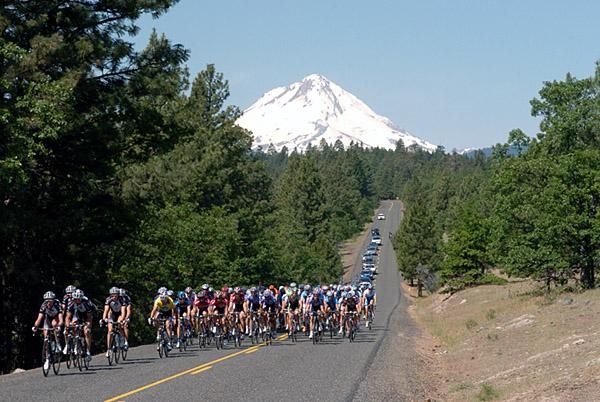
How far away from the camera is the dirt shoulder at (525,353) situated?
1681cm

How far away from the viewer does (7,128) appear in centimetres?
2430

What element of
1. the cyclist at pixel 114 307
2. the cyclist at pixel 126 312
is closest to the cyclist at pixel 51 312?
the cyclist at pixel 114 307

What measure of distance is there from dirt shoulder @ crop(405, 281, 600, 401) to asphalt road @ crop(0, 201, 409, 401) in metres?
2.55

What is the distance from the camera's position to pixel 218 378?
18.9 metres

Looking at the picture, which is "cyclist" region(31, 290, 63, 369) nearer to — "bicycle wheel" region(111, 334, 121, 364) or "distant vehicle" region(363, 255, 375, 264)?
"bicycle wheel" region(111, 334, 121, 364)

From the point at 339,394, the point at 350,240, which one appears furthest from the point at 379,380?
the point at 350,240

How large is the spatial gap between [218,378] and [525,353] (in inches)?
436

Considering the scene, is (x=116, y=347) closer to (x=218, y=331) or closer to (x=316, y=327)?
(x=218, y=331)

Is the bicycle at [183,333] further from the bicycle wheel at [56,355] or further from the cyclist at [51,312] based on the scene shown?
the bicycle wheel at [56,355]

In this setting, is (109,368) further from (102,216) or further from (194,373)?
(102,216)

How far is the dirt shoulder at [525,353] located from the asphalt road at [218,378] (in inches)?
100

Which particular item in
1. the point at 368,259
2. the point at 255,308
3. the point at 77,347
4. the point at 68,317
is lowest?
the point at 77,347

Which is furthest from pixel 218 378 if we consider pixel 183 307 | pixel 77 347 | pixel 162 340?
pixel 183 307

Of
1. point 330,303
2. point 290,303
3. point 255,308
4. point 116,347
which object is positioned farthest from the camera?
point 330,303
